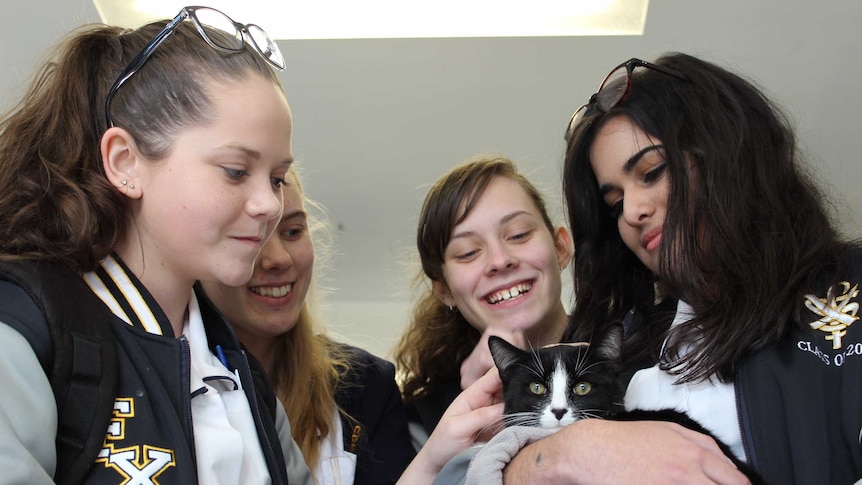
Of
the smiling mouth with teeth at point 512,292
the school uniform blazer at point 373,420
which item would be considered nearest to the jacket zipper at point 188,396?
the school uniform blazer at point 373,420

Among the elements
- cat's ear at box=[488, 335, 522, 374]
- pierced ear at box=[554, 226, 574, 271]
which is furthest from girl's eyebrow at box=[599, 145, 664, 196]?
pierced ear at box=[554, 226, 574, 271]

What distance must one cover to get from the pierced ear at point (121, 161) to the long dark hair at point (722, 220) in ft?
3.11

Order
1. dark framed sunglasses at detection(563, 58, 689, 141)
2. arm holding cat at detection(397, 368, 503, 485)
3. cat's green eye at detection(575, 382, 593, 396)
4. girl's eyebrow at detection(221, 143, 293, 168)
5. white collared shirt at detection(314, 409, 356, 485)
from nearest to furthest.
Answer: girl's eyebrow at detection(221, 143, 293, 168), arm holding cat at detection(397, 368, 503, 485), cat's green eye at detection(575, 382, 593, 396), dark framed sunglasses at detection(563, 58, 689, 141), white collared shirt at detection(314, 409, 356, 485)

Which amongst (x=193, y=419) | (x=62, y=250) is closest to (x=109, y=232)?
(x=62, y=250)

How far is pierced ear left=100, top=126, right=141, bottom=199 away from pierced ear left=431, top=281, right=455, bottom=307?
99cm

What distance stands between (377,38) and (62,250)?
1.37m

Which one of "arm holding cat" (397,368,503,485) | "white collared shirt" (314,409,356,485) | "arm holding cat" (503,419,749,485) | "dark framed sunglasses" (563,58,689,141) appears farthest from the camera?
"white collared shirt" (314,409,356,485)

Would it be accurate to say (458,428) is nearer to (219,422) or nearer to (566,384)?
(566,384)

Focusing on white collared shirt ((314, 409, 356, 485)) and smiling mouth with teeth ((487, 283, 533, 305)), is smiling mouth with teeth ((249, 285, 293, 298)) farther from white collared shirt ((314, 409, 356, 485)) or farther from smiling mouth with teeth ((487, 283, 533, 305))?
smiling mouth with teeth ((487, 283, 533, 305))

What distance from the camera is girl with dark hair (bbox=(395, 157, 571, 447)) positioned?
5.68ft

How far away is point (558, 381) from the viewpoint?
1.40 metres

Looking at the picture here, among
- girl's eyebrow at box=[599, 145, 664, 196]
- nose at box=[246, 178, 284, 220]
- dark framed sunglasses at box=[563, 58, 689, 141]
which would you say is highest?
dark framed sunglasses at box=[563, 58, 689, 141]

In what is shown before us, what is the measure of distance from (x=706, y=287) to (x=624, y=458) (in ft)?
1.62

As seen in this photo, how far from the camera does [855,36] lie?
215cm
